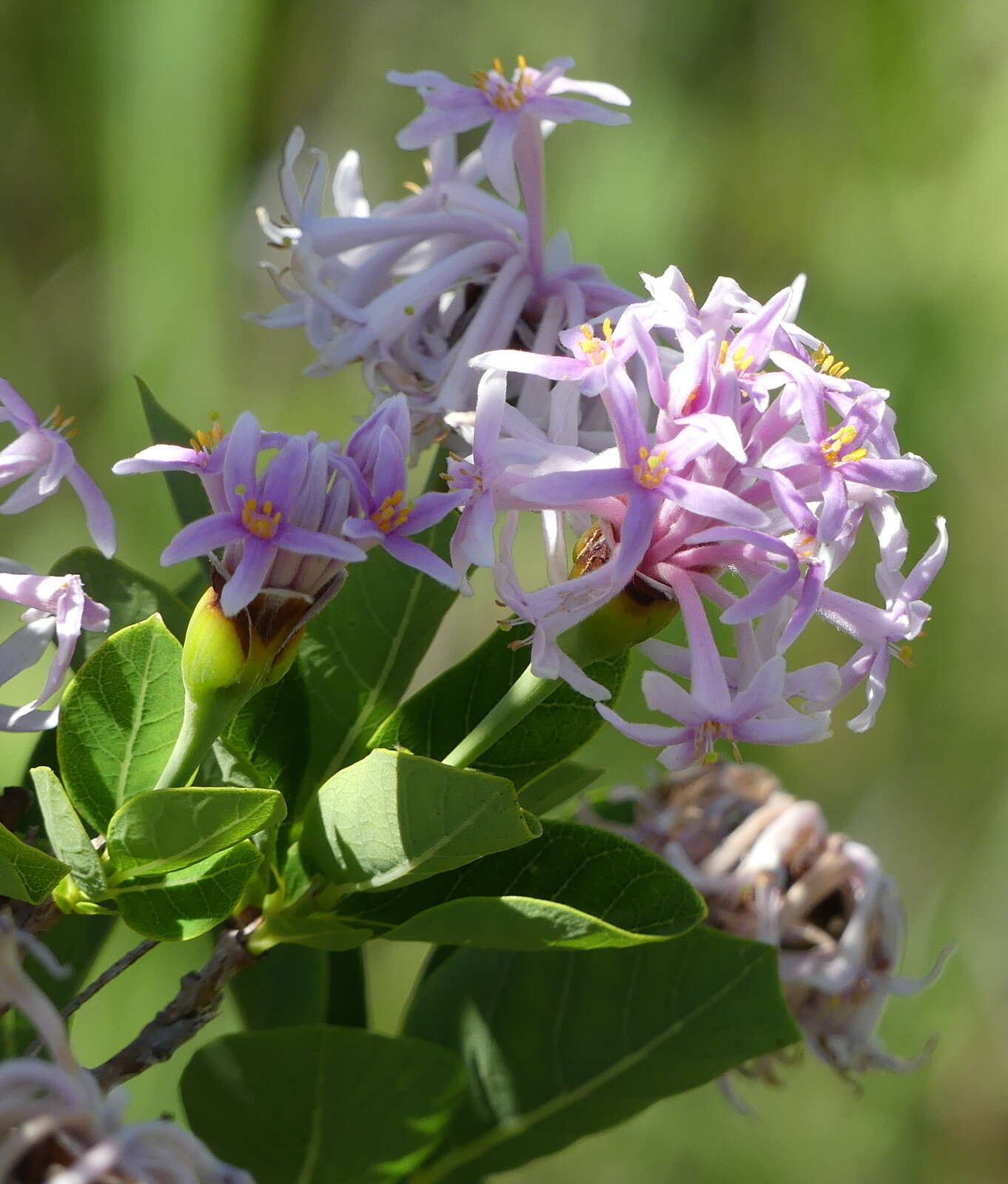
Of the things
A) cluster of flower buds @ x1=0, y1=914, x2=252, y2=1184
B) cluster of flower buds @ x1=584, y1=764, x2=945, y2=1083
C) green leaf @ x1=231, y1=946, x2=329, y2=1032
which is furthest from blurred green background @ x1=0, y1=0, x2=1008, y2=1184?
cluster of flower buds @ x1=0, y1=914, x2=252, y2=1184

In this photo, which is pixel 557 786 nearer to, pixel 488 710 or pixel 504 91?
pixel 488 710

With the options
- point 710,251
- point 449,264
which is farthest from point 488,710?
point 710,251

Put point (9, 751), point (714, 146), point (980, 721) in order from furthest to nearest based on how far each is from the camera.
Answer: point (714, 146) < point (980, 721) < point (9, 751)

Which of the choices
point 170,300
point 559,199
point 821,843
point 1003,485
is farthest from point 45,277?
point 821,843

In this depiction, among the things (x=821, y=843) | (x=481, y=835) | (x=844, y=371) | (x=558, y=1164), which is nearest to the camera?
(x=481, y=835)

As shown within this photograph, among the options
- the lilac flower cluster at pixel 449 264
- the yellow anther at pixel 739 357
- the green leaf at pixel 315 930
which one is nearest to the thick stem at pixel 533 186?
the lilac flower cluster at pixel 449 264

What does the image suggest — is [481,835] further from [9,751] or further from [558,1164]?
[558,1164]
